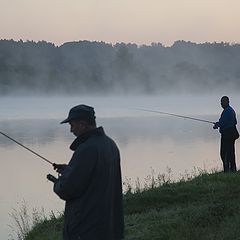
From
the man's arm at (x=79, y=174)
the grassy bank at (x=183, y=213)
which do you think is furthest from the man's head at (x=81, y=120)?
the grassy bank at (x=183, y=213)

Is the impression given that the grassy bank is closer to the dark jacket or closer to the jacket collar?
the dark jacket

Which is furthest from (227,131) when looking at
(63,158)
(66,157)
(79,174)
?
(66,157)

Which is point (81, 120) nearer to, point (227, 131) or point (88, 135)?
point (88, 135)

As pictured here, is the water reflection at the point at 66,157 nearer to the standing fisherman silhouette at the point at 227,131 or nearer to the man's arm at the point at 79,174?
the standing fisherman silhouette at the point at 227,131

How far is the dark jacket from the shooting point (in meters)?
3.60

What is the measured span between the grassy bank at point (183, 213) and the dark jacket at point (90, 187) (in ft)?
6.10

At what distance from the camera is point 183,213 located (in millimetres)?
6574

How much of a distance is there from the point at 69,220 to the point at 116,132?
73.3 ft

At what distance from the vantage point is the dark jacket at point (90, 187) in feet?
11.8

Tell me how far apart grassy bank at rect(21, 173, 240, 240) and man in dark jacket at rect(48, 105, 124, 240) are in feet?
6.05

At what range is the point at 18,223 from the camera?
27.7ft

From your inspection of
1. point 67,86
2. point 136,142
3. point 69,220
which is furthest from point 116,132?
point 67,86

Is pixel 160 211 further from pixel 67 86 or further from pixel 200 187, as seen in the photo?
pixel 67 86

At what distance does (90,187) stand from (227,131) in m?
5.91
